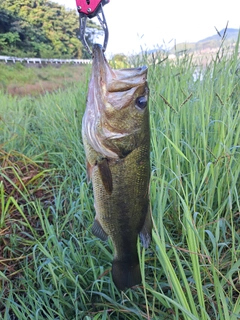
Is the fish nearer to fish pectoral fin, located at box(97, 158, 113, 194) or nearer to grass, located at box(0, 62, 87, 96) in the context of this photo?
fish pectoral fin, located at box(97, 158, 113, 194)

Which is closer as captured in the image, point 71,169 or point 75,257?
point 75,257

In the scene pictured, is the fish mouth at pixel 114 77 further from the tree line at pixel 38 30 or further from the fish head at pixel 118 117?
the tree line at pixel 38 30

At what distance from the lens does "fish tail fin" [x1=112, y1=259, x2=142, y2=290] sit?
105cm

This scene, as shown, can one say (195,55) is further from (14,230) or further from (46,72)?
(46,72)

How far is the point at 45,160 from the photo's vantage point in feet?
8.73

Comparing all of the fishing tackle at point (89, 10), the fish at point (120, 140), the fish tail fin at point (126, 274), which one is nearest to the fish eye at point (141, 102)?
the fish at point (120, 140)

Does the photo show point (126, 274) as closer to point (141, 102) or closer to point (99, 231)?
point (99, 231)

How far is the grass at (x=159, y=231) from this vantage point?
102 cm

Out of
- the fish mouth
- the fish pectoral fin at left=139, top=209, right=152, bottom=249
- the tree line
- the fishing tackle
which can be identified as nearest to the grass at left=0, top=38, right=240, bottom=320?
the fish pectoral fin at left=139, top=209, right=152, bottom=249

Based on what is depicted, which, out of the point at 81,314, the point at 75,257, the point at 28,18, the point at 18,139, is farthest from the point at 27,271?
the point at 28,18

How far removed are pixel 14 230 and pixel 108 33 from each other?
1.44m

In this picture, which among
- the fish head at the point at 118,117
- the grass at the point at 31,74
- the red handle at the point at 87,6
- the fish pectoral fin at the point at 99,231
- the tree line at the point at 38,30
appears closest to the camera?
the red handle at the point at 87,6

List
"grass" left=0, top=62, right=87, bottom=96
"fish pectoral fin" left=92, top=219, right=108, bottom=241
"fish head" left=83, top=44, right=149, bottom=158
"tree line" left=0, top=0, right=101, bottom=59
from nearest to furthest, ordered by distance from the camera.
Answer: "fish head" left=83, top=44, right=149, bottom=158
"fish pectoral fin" left=92, top=219, right=108, bottom=241
"tree line" left=0, top=0, right=101, bottom=59
"grass" left=0, top=62, right=87, bottom=96

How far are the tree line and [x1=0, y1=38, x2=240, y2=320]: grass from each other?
8.40m
